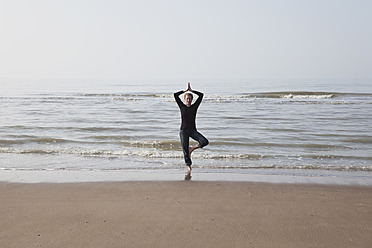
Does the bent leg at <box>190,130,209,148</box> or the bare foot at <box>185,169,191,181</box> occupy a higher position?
the bent leg at <box>190,130,209,148</box>

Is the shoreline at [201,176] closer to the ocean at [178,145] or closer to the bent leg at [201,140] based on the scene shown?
the ocean at [178,145]

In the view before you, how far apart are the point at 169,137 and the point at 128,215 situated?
768 cm

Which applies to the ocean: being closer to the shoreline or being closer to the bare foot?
the shoreline

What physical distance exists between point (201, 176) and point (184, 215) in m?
2.52

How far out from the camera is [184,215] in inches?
196

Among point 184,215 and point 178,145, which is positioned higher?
point 184,215

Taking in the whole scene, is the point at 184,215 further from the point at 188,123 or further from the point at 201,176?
the point at 188,123

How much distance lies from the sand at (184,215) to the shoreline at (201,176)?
399 millimetres

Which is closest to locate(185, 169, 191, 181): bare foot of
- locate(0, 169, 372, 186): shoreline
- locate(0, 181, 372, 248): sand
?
locate(0, 169, 372, 186): shoreline

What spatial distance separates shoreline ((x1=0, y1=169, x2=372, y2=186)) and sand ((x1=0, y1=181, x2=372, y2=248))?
399 mm

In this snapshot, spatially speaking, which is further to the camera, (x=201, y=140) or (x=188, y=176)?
(x=201, y=140)

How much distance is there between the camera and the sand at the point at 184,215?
421cm

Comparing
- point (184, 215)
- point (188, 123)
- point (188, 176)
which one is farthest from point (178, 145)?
point (184, 215)

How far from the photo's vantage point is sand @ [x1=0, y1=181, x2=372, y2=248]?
421 centimetres
